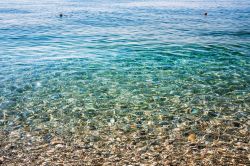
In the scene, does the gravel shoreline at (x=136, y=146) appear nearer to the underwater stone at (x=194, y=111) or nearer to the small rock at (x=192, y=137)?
the small rock at (x=192, y=137)

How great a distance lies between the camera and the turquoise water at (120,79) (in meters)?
11.4

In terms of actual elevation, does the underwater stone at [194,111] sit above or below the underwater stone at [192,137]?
above

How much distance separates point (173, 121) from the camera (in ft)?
35.6

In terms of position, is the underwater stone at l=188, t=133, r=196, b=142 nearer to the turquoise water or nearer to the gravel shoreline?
the gravel shoreline

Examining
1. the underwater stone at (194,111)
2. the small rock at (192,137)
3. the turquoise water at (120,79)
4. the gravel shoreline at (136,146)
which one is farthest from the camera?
the underwater stone at (194,111)

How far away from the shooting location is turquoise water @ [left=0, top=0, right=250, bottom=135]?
37.4 ft

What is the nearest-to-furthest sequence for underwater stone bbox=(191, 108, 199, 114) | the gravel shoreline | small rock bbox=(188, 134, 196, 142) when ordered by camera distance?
1. the gravel shoreline
2. small rock bbox=(188, 134, 196, 142)
3. underwater stone bbox=(191, 108, 199, 114)

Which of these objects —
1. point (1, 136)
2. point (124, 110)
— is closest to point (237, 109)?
point (124, 110)

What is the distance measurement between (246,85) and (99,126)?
8827mm

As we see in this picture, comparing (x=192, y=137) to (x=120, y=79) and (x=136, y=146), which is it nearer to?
(x=136, y=146)

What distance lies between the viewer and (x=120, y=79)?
1639 cm

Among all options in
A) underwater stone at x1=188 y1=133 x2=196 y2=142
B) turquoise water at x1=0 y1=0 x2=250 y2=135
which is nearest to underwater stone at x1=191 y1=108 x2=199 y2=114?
turquoise water at x1=0 y1=0 x2=250 y2=135

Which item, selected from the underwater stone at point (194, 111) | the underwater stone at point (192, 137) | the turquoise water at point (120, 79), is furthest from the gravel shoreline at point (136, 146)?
the underwater stone at point (194, 111)

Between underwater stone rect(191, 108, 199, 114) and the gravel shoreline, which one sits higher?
underwater stone rect(191, 108, 199, 114)
